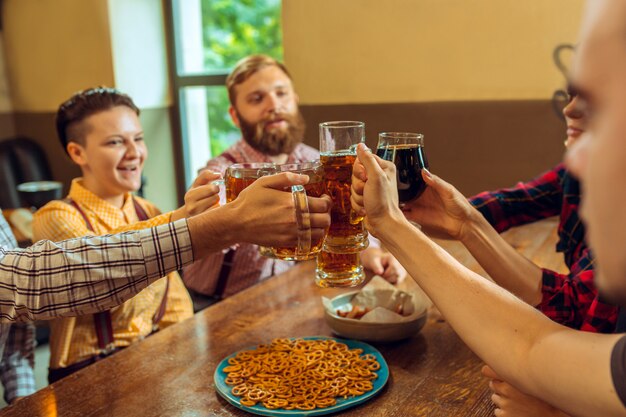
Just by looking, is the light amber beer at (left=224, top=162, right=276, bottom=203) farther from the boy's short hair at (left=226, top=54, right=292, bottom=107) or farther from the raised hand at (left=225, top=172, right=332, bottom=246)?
the boy's short hair at (left=226, top=54, right=292, bottom=107)

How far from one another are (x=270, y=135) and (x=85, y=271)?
1546 millimetres

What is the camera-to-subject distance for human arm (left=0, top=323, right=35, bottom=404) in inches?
71.7

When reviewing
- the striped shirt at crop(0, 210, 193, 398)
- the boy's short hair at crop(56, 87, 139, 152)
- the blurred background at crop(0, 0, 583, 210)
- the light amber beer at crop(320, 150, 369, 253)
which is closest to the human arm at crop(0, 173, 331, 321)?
the striped shirt at crop(0, 210, 193, 398)

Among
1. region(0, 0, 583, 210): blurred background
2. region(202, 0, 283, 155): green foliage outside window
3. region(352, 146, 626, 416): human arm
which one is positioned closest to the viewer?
region(352, 146, 626, 416): human arm

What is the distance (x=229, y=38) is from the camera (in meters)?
4.02

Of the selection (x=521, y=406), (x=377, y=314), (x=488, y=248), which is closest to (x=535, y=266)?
(x=488, y=248)

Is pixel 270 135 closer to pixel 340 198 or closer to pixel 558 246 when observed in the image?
pixel 558 246

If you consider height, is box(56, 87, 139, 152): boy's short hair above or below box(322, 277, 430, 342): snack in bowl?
above

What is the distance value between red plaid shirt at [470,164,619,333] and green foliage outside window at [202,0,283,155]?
2349 millimetres

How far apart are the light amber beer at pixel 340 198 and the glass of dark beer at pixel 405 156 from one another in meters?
0.09

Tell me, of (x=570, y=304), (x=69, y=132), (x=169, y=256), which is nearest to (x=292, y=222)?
(x=169, y=256)

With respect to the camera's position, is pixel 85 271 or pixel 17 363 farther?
pixel 17 363

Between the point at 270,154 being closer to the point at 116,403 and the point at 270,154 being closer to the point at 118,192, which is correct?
the point at 118,192

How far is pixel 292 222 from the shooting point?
1.13 metres
